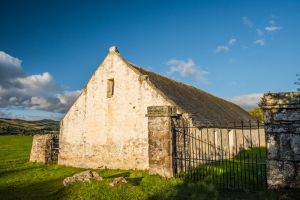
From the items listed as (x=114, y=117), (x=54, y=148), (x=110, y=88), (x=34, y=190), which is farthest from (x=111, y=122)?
(x=34, y=190)

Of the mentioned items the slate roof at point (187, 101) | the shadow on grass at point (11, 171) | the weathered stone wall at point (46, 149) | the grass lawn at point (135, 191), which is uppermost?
the slate roof at point (187, 101)

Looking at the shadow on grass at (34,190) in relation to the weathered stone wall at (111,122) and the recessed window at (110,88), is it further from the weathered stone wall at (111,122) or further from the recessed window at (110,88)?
the recessed window at (110,88)

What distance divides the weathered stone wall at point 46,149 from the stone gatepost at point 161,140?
11.0 m

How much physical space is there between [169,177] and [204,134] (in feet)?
21.0

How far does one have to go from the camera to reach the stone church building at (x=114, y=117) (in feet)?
50.9

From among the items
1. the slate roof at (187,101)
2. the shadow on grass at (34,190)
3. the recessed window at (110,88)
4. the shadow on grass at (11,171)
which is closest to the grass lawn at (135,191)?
the shadow on grass at (34,190)

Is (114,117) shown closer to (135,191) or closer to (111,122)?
(111,122)

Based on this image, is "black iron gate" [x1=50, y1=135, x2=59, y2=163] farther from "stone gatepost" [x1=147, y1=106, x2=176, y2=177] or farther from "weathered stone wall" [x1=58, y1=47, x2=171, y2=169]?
"stone gatepost" [x1=147, y1=106, x2=176, y2=177]

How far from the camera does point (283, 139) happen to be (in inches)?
289

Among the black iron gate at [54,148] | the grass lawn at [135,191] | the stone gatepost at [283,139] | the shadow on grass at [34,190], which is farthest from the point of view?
the black iron gate at [54,148]

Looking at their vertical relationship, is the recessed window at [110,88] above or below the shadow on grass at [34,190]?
above

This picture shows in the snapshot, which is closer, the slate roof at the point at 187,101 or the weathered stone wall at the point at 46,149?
the slate roof at the point at 187,101

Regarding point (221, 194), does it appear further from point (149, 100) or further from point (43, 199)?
point (149, 100)

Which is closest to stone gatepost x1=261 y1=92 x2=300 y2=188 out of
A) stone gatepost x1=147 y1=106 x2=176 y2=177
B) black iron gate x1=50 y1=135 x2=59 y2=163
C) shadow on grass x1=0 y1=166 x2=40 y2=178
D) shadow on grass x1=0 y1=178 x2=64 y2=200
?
stone gatepost x1=147 y1=106 x2=176 y2=177
